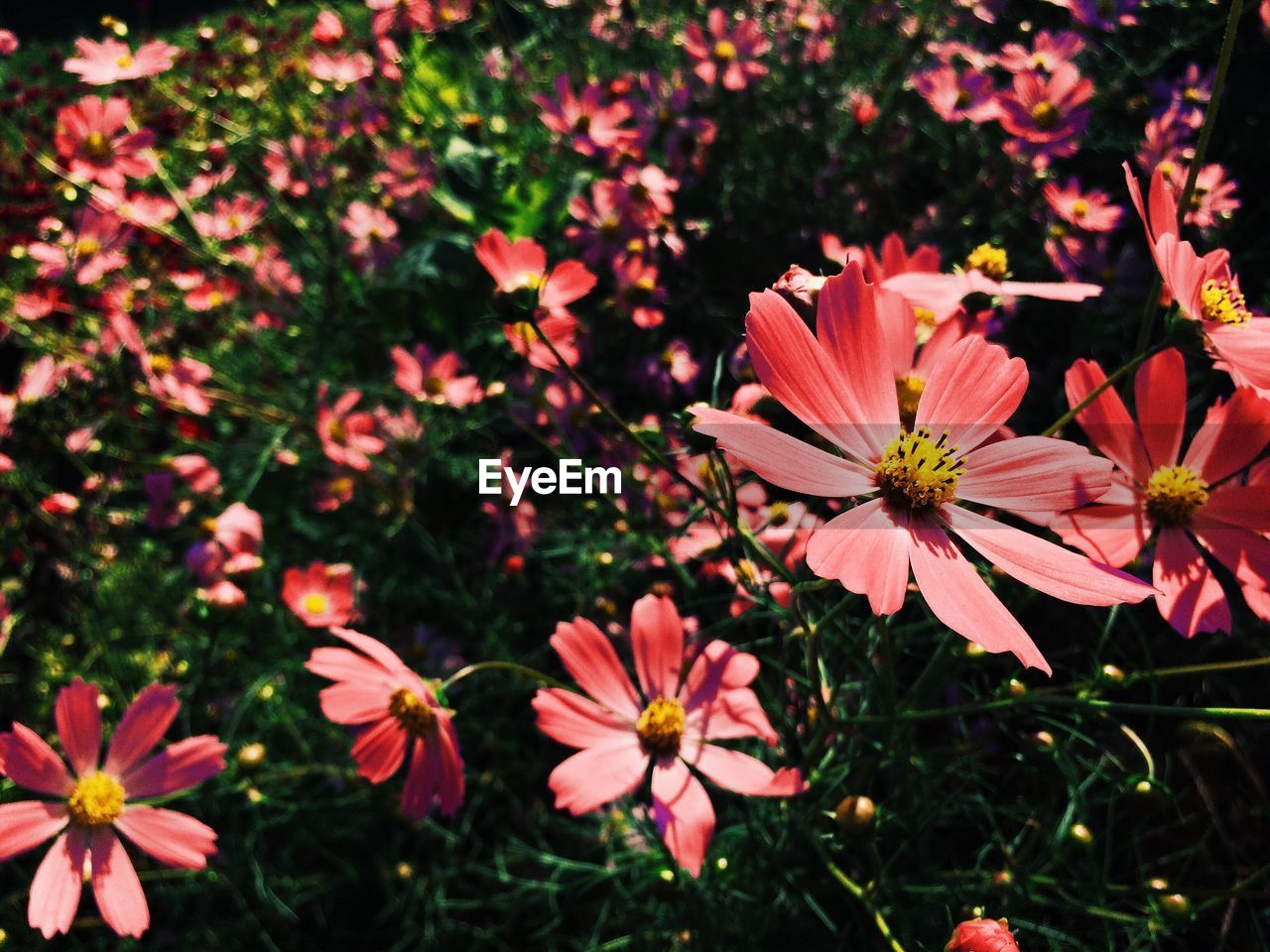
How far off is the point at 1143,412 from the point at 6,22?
480 cm

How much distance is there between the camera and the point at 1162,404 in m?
0.60

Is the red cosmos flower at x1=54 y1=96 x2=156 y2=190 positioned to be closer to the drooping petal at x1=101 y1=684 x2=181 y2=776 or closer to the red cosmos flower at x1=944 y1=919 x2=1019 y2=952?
the drooping petal at x1=101 y1=684 x2=181 y2=776

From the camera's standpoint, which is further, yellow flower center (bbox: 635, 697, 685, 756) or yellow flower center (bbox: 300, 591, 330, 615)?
yellow flower center (bbox: 300, 591, 330, 615)

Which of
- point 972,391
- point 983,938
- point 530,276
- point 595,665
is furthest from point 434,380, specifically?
point 983,938

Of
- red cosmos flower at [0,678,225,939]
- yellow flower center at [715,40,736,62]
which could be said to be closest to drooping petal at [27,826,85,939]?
red cosmos flower at [0,678,225,939]

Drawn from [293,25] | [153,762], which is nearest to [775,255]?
[153,762]

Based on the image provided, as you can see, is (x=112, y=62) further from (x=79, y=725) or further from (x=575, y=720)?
(x=575, y=720)

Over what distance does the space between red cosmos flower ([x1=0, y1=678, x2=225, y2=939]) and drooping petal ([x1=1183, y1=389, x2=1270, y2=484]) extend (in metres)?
0.92

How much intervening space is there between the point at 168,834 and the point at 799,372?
759 mm

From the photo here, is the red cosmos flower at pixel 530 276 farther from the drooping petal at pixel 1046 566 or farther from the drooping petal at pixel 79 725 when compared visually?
the drooping petal at pixel 79 725

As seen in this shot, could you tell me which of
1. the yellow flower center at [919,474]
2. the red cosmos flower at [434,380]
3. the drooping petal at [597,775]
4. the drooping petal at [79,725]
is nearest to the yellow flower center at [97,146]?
the red cosmos flower at [434,380]

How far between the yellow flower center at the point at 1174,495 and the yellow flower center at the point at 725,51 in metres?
1.23

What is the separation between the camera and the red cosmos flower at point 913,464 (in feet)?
1.40

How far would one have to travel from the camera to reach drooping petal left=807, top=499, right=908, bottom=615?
0.40 m
